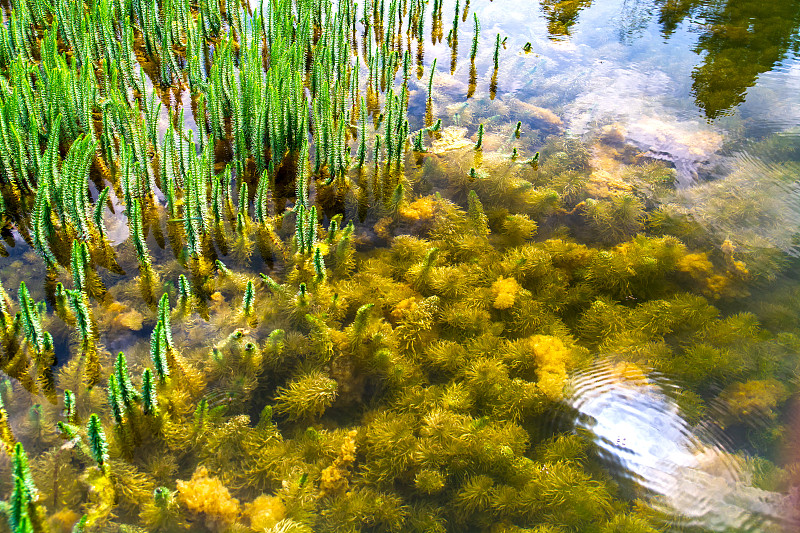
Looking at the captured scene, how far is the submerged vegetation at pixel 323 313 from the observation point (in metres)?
2.14

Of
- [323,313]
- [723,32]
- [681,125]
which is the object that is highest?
[723,32]

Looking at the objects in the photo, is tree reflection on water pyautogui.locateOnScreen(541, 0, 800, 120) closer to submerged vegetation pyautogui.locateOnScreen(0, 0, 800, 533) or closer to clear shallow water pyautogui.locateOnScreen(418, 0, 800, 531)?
clear shallow water pyautogui.locateOnScreen(418, 0, 800, 531)

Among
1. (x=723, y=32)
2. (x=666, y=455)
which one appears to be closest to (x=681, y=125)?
(x=723, y=32)

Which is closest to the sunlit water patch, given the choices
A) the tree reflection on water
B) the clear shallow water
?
the clear shallow water

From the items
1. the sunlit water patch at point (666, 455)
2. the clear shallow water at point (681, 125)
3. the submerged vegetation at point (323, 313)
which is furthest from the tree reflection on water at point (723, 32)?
the sunlit water patch at point (666, 455)

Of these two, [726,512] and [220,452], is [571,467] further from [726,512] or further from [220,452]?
[220,452]

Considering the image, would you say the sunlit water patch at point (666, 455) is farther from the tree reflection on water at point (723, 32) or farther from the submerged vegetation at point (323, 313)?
the tree reflection on water at point (723, 32)

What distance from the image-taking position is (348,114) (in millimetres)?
4301

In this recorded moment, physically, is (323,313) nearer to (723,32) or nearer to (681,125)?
(681,125)

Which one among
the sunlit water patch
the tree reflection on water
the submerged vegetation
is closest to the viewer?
the sunlit water patch

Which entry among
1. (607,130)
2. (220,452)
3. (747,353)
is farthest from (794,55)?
(220,452)

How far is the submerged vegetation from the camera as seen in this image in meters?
2.14

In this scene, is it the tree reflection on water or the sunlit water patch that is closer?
the sunlit water patch

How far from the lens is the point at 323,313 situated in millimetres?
2785
